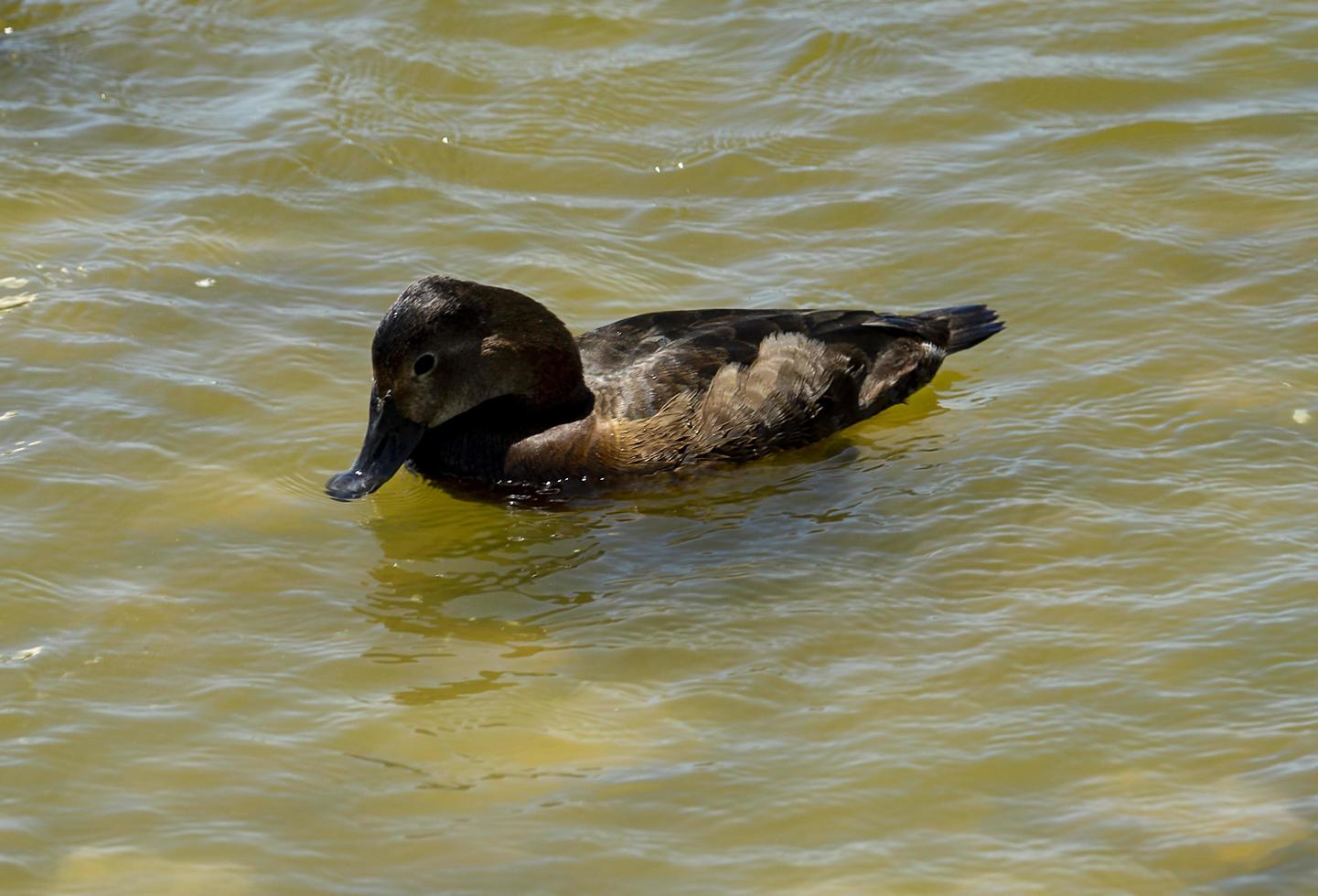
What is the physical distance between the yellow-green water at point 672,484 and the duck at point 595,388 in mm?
188

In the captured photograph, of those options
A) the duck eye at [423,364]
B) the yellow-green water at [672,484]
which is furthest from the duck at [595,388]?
the yellow-green water at [672,484]

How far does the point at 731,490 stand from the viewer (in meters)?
6.62

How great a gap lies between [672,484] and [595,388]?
0.54 meters

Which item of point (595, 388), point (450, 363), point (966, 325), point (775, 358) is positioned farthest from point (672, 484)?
point (966, 325)

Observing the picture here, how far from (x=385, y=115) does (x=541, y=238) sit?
1538mm

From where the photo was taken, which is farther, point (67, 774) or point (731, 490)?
point (731, 490)

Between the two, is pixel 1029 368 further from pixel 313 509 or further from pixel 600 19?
pixel 600 19

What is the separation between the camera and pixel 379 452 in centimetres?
654

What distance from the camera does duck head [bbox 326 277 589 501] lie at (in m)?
6.55

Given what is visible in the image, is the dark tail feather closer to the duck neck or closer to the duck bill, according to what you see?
the duck neck

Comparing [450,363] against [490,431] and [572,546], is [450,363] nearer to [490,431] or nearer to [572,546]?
[490,431]

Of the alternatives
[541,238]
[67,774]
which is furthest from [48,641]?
[541,238]

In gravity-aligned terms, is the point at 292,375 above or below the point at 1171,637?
above

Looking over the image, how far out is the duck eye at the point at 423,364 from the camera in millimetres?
6645
